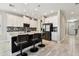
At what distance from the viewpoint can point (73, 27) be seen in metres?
13.6

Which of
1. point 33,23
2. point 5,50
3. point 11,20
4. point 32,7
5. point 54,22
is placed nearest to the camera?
point 5,50

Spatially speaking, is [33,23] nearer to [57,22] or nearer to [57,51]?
[57,22]

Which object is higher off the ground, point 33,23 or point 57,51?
point 33,23

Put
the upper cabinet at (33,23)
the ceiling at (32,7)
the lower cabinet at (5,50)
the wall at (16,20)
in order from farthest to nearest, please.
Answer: the upper cabinet at (33,23)
the wall at (16,20)
the ceiling at (32,7)
the lower cabinet at (5,50)

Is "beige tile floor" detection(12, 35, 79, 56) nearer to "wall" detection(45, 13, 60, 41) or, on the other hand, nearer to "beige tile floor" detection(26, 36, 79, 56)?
"beige tile floor" detection(26, 36, 79, 56)

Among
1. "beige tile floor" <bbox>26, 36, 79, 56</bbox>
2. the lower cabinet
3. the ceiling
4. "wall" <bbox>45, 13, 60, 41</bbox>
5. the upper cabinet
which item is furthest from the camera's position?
"wall" <bbox>45, 13, 60, 41</bbox>

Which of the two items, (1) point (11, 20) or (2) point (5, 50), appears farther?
(1) point (11, 20)

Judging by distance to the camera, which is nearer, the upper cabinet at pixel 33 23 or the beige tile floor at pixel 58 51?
the beige tile floor at pixel 58 51

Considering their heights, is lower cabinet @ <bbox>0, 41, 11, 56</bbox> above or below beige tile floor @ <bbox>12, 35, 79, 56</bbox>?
above

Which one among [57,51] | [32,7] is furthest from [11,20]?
[57,51]

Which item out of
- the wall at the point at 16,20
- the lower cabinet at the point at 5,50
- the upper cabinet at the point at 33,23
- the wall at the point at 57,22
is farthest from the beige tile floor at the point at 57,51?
the wall at the point at 16,20

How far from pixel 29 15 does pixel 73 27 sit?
32.1 feet

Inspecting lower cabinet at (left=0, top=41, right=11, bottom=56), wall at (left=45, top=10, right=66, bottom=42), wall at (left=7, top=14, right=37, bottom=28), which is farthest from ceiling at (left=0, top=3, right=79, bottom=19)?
lower cabinet at (left=0, top=41, right=11, bottom=56)

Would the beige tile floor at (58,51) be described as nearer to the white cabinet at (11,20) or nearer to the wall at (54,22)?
the wall at (54,22)
